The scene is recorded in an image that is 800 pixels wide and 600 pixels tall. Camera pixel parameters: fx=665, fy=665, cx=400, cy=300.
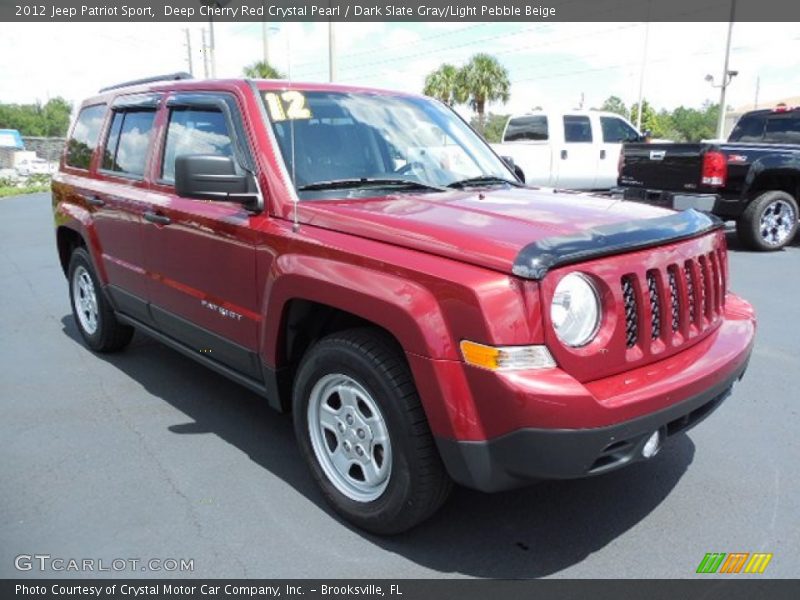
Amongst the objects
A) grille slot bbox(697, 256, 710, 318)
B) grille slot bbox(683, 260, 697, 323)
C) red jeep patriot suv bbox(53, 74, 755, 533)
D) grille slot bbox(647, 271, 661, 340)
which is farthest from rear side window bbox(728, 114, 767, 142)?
grille slot bbox(647, 271, 661, 340)

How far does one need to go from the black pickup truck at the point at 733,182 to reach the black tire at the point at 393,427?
667 cm

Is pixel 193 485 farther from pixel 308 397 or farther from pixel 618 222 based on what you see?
pixel 618 222

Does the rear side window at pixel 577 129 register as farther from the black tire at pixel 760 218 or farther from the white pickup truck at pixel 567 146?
the black tire at pixel 760 218

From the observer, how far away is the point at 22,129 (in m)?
87.6

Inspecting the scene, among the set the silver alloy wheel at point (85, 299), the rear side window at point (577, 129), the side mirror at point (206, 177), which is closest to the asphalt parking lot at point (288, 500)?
the silver alloy wheel at point (85, 299)

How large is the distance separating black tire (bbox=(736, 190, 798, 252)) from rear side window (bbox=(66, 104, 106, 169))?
311 inches

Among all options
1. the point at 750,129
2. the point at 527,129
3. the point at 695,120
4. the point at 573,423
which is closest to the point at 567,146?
the point at 527,129

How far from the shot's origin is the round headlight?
2297mm

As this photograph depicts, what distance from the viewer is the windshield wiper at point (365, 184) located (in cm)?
316

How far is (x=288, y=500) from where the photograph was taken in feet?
10.2

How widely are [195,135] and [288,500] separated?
205 cm

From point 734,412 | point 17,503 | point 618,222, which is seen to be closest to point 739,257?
point 734,412

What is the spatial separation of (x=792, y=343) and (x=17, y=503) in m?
5.31

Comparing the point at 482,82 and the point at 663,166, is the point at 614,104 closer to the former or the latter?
the point at 482,82
